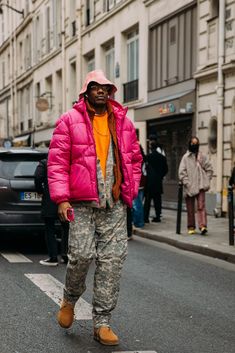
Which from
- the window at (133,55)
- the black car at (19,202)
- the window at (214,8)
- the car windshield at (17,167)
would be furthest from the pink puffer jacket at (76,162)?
the window at (133,55)

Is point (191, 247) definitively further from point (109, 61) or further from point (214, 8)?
point (109, 61)

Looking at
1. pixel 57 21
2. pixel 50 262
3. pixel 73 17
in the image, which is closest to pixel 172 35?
pixel 73 17

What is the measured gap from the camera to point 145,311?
5.80 m

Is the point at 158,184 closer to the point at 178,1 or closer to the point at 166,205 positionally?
the point at 166,205

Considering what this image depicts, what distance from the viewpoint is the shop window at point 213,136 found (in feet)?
52.3

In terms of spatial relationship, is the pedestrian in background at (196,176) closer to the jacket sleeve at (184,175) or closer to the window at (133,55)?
the jacket sleeve at (184,175)

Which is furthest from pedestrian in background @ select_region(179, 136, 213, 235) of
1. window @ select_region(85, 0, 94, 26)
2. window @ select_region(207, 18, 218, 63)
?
window @ select_region(85, 0, 94, 26)

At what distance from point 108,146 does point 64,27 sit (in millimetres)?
25814

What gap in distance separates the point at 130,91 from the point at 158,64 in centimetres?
279

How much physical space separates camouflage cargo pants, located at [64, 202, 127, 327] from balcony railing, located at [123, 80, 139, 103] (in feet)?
56.0

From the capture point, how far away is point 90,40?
26.1m

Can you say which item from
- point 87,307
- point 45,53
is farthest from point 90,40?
point 87,307

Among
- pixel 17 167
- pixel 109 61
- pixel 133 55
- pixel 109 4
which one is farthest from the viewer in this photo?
pixel 109 61

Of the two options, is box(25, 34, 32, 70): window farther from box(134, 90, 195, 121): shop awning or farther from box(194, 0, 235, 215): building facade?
box(194, 0, 235, 215): building facade
